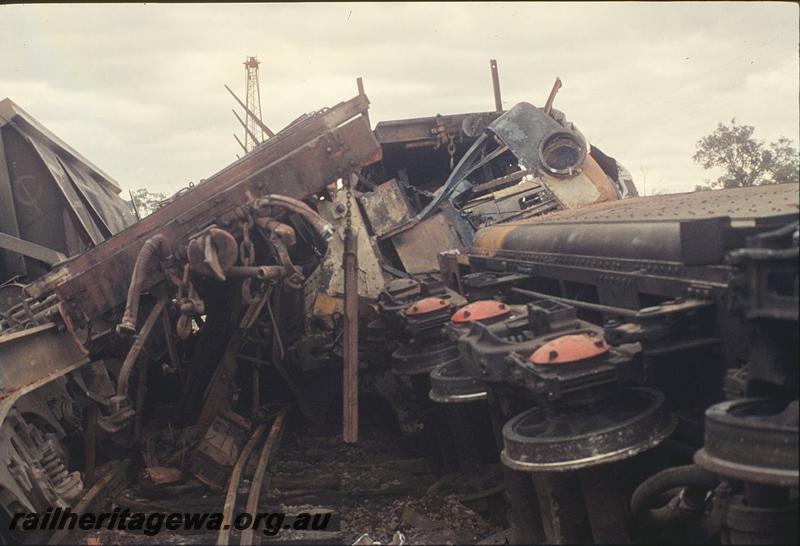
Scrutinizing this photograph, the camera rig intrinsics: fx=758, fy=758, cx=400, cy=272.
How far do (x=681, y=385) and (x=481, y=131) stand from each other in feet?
27.4

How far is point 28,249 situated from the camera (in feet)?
25.0

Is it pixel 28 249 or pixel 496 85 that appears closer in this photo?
pixel 28 249

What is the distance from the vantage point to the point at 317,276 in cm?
815

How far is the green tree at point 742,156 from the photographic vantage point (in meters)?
A: 12.7

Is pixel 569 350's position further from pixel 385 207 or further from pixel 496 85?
pixel 496 85

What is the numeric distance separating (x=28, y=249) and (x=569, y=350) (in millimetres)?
6478

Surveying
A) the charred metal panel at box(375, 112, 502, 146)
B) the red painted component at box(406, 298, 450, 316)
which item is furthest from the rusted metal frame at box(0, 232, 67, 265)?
the charred metal panel at box(375, 112, 502, 146)

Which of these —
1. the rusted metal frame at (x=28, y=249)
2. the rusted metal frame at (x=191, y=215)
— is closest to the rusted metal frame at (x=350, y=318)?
the rusted metal frame at (x=191, y=215)

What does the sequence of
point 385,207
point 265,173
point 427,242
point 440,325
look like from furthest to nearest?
1. point 385,207
2. point 427,242
3. point 265,173
4. point 440,325

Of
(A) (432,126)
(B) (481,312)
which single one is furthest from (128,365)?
(A) (432,126)

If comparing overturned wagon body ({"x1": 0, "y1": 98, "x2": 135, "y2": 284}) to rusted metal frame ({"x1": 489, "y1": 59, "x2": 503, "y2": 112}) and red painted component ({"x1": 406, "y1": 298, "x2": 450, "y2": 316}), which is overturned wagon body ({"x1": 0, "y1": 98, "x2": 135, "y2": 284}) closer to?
red painted component ({"x1": 406, "y1": 298, "x2": 450, "y2": 316})

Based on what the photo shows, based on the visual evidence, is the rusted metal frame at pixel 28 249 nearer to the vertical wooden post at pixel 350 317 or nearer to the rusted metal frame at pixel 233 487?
the rusted metal frame at pixel 233 487

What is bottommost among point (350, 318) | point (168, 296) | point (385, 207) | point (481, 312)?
point (350, 318)

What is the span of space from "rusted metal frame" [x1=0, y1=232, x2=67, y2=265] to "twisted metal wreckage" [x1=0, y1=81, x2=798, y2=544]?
0.03 meters
